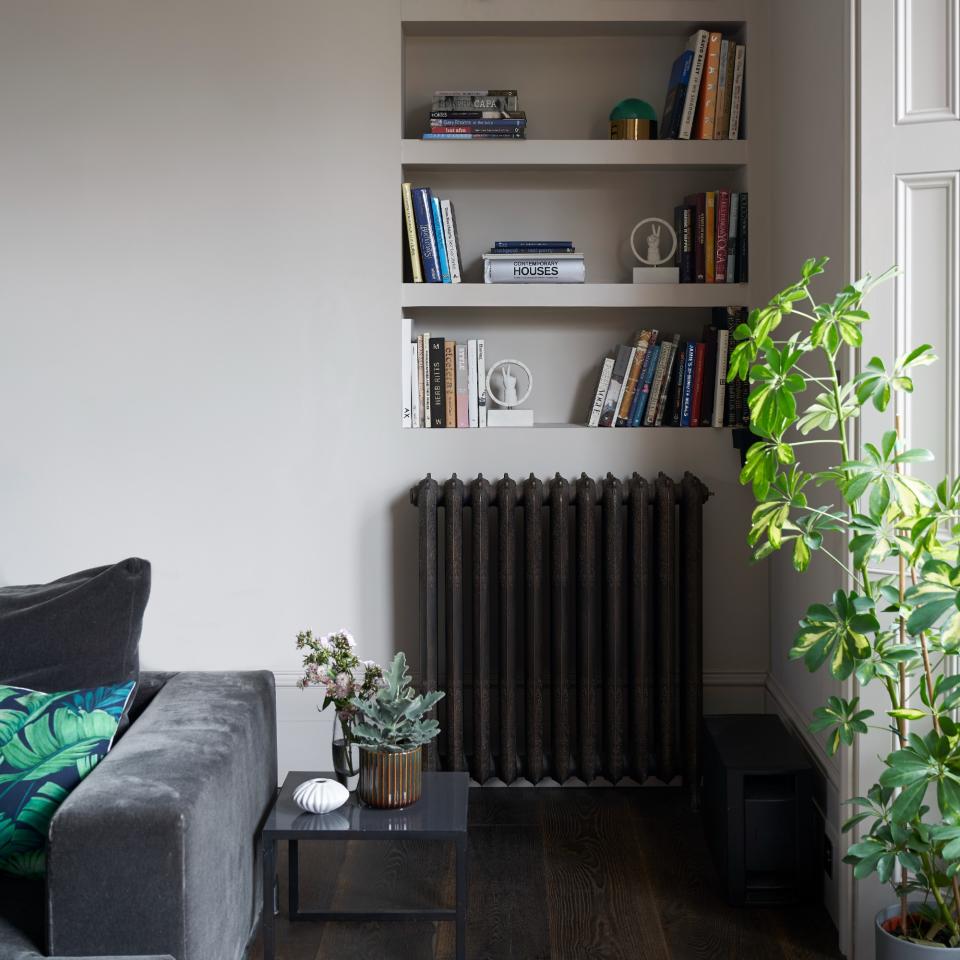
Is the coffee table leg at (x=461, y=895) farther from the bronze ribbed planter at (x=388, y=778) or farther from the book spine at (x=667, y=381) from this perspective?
the book spine at (x=667, y=381)

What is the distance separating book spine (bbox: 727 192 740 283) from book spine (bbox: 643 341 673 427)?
0.28m

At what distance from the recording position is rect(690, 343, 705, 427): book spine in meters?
3.23

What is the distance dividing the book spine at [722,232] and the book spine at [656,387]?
0.85ft

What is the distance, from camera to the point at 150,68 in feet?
10.3

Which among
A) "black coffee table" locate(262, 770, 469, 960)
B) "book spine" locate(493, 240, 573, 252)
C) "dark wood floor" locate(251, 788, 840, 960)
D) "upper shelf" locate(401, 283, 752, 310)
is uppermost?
"book spine" locate(493, 240, 573, 252)

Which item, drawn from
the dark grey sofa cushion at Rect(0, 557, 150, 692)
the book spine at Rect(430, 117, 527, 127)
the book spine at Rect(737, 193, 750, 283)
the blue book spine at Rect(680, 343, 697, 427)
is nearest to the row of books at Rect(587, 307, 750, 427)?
the blue book spine at Rect(680, 343, 697, 427)

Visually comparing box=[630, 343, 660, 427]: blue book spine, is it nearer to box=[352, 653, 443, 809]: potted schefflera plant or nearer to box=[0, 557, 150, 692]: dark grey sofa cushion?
box=[352, 653, 443, 809]: potted schefflera plant

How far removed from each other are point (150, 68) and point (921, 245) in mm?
2182

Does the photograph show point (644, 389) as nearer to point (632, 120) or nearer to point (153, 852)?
point (632, 120)

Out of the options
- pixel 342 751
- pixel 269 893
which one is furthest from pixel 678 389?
pixel 269 893

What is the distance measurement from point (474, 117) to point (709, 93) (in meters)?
0.68

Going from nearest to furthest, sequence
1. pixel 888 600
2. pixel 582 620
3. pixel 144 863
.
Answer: pixel 144 863 < pixel 888 600 < pixel 582 620

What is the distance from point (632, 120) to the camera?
3.24 metres

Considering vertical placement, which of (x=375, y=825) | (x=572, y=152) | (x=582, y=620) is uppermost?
(x=572, y=152)
